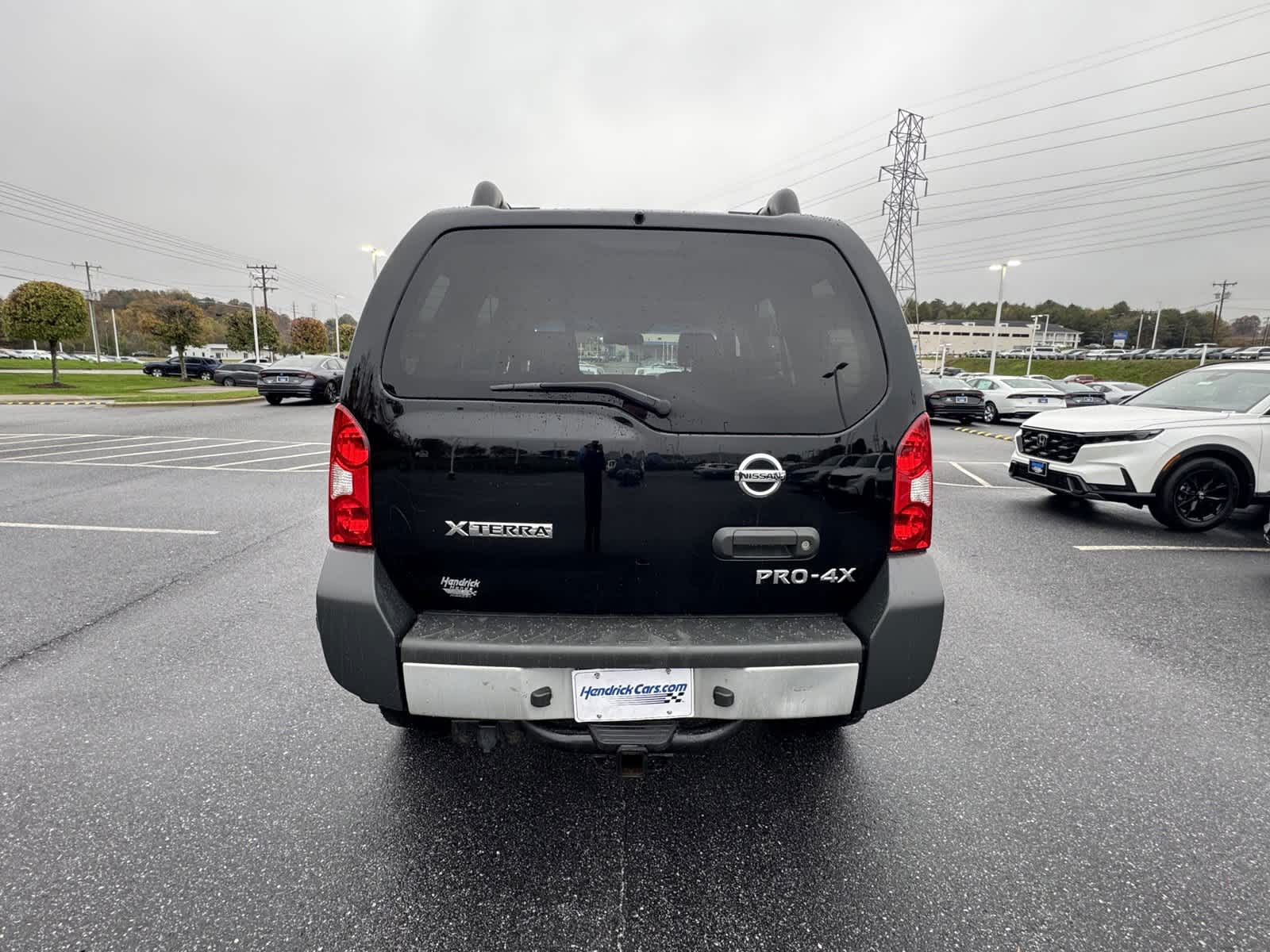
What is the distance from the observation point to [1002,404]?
1869 centimetres

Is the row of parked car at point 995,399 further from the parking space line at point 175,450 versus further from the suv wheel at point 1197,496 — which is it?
the parking space line at point 175,450

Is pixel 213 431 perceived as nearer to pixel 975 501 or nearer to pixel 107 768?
pixel 107 768

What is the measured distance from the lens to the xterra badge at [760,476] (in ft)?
Result: 5.82

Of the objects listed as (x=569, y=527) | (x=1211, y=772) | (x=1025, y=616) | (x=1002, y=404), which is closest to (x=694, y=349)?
(x=569, y=527)

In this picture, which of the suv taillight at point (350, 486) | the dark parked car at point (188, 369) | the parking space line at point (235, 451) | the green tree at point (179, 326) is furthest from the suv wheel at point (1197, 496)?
the dark parked car at point (188, 369)

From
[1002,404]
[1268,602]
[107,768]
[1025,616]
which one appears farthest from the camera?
[1002,404]

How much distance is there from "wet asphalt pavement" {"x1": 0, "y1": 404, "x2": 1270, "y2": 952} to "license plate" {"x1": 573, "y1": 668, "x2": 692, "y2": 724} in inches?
13.4

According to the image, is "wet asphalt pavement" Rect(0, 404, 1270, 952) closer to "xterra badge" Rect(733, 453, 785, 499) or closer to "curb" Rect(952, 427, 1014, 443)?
"xterra badge" Rect(733, 453, 785, 499)

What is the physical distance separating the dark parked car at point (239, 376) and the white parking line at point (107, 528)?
2591cm

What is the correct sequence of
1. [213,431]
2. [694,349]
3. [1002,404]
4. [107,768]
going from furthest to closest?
[1002,404]
[213,431]
[107,768]
[694,349]

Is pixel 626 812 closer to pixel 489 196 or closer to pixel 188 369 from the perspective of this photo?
pixel 489 196

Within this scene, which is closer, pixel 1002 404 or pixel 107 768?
pixel 107 768

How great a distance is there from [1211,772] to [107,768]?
13.9 feet

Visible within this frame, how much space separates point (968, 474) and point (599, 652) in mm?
9520
